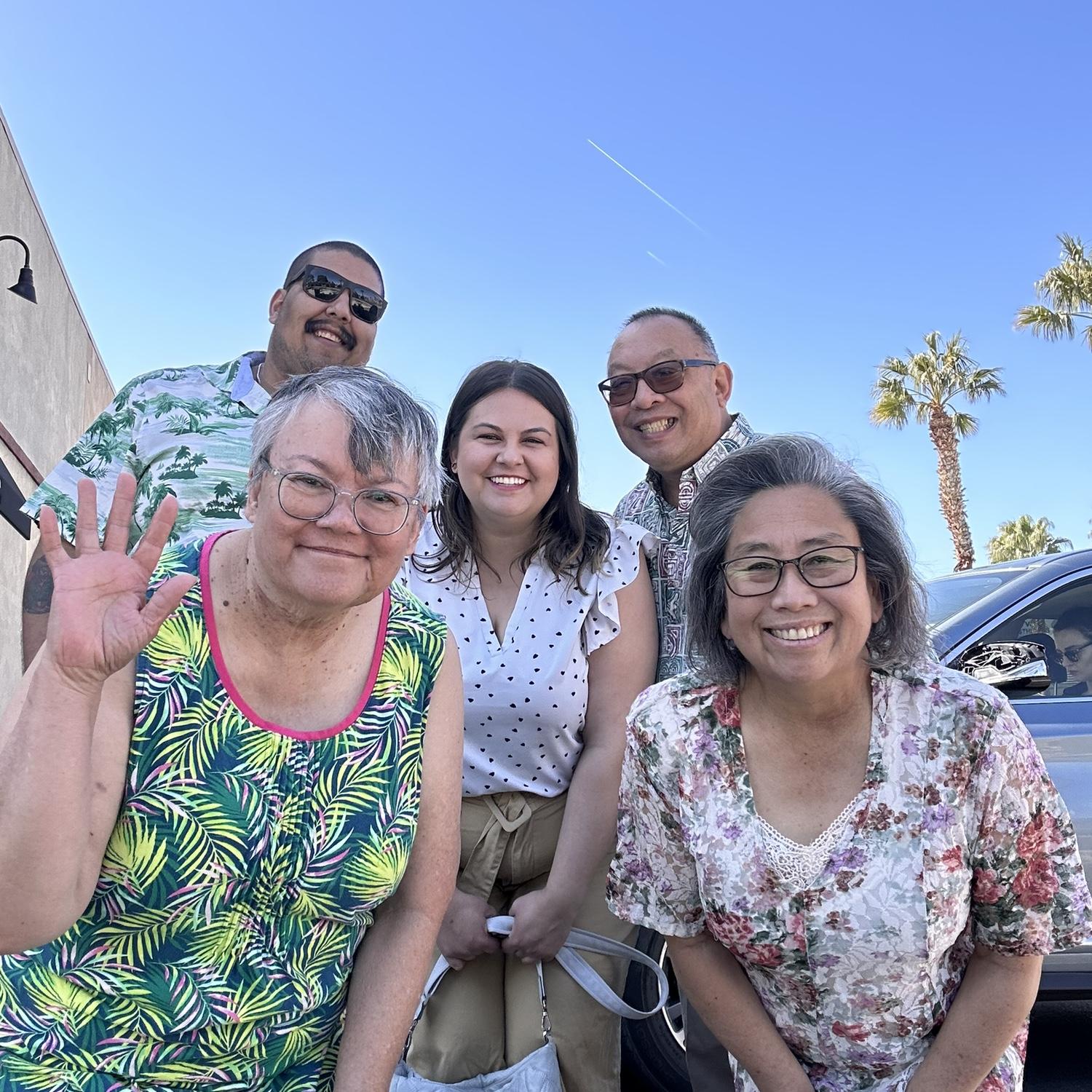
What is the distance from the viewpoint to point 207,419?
3.27 m

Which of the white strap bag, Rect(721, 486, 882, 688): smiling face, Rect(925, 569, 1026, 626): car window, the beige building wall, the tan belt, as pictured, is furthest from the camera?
the beige building wall

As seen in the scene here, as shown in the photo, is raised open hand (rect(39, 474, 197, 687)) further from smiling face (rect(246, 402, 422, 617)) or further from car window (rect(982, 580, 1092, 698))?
car window (rect(982, 580, 1092, 698))

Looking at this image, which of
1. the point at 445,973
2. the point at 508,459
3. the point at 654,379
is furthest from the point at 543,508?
the point at 445,973

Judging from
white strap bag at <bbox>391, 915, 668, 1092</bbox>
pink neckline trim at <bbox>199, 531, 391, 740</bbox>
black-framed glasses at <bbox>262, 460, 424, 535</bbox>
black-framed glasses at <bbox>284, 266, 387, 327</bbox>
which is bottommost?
white strap bag at <bbox>391, 915, 668, 1092</bbox>

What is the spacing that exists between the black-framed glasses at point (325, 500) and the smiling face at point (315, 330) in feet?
5.72

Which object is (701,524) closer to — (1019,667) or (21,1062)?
(21,1062)

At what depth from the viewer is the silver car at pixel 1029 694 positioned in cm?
345

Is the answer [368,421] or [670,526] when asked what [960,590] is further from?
[368,421]

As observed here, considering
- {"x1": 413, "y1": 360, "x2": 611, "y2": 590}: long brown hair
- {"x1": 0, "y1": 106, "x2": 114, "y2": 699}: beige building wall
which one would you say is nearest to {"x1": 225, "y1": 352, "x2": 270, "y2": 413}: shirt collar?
{"x1": 413, "y1": 360, "x2": 611, "y2": 590}: long brown hair

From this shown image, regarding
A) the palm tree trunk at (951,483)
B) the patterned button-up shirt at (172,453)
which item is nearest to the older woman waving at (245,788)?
the patterned button-up shirt at (172,453)

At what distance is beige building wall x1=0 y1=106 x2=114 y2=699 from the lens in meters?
9.36

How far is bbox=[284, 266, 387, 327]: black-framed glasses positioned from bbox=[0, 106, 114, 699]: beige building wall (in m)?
4.32

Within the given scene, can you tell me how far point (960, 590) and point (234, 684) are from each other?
11.1 feet

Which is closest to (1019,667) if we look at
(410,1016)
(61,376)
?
(410,1016)
